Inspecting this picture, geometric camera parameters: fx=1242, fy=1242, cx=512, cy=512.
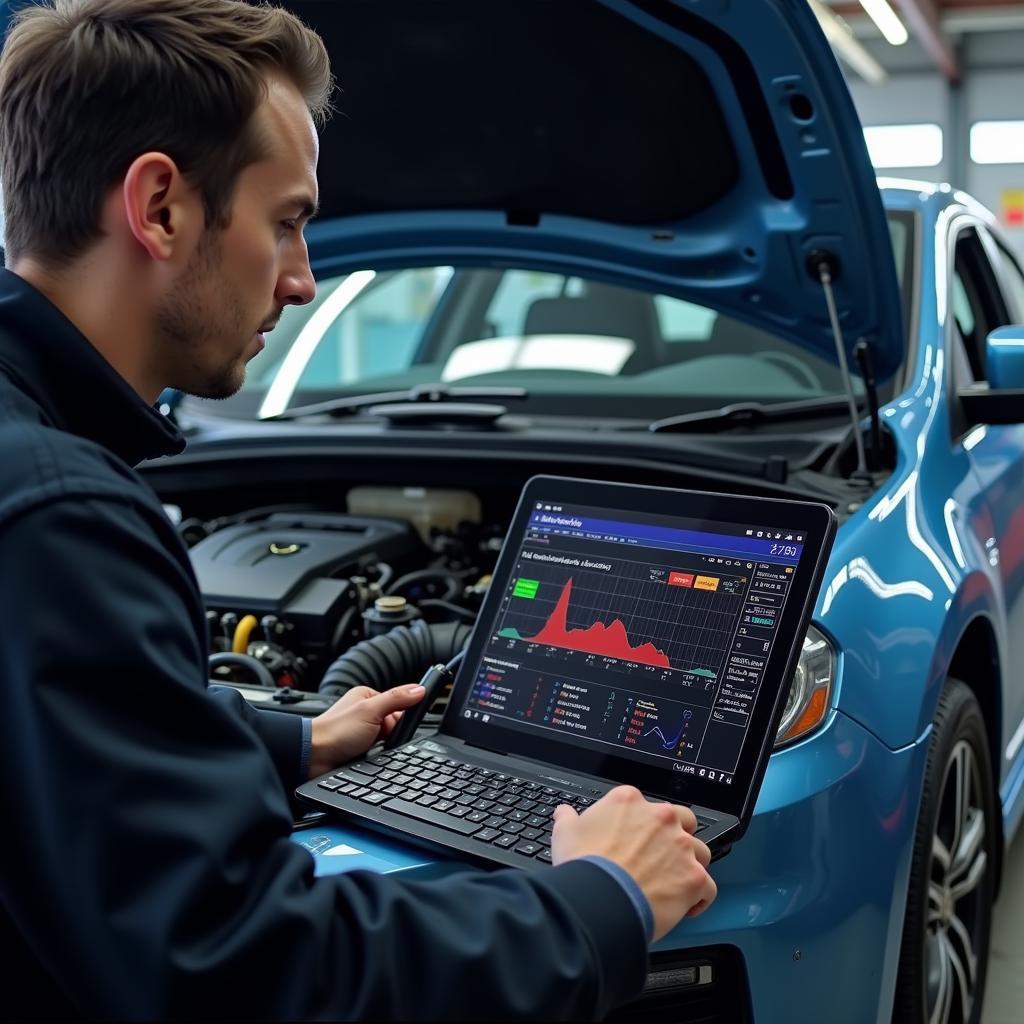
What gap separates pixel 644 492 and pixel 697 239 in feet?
3.03

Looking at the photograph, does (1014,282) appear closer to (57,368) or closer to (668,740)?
(668,740)

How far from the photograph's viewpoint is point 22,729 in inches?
32.8

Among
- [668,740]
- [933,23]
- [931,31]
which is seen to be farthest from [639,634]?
[933,23]

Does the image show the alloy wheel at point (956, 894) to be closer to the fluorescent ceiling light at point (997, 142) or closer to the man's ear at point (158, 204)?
the man's ear at point (158, 204)

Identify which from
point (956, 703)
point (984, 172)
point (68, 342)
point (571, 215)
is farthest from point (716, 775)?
point (984, 172)

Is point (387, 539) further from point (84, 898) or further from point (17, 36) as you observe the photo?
point (84, 898)

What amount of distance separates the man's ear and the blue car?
671mm

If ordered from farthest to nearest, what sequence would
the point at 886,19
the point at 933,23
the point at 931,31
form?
the point at 933,23, the point at 931,31, the point at 886,19

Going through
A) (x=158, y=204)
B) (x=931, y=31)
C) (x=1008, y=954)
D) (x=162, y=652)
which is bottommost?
(x=1008, y=954)

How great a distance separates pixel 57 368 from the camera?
1.02m

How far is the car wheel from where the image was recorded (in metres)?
1.72

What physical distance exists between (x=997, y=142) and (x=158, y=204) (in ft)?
50.1

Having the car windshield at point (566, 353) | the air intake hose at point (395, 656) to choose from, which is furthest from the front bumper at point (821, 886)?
the car windshield at point (566, 353)

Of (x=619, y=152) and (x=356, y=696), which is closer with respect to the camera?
(x=356, y=696)
